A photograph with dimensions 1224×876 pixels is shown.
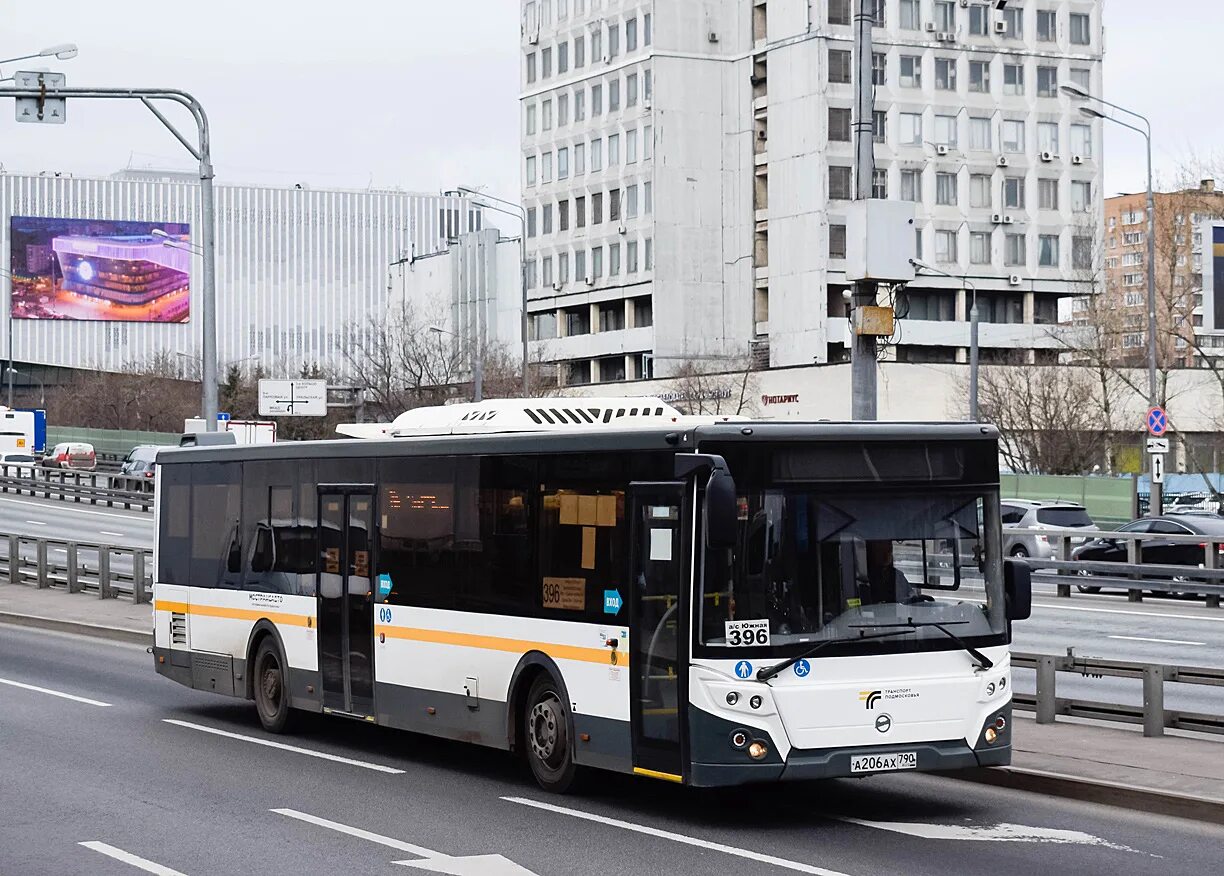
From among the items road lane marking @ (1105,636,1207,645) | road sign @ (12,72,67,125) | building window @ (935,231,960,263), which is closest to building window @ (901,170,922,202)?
building window @ (935,231,960,263)

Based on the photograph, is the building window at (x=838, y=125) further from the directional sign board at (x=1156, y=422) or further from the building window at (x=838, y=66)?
the directional sign board at (x=1156, y=422)

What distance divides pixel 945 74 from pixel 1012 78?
3786 millimetres

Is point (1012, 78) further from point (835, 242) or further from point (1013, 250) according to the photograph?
point (835, 242)

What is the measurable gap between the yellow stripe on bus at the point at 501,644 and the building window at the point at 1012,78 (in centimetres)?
8572

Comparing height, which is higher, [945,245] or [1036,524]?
[945,245]

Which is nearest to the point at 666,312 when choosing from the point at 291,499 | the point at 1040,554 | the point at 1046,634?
the point at 1040,554

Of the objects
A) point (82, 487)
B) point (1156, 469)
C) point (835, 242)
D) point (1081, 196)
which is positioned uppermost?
point (1081, 196)

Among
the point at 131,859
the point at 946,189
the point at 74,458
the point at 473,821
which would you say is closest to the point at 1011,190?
the point at 946,189

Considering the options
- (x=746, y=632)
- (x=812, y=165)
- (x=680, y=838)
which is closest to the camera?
(x=680, y=838)

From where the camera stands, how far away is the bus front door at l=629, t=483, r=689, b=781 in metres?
11.4

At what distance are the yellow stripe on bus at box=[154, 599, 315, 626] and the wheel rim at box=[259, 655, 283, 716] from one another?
15.9 inches

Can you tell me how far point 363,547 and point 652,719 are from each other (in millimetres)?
4294

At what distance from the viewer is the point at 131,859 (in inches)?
404

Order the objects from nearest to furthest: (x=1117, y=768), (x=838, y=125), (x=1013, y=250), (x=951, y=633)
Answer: (x=951, y=633) → (x=1117, y=768) → (x=838, y=125) → (x=1013, y=250)
